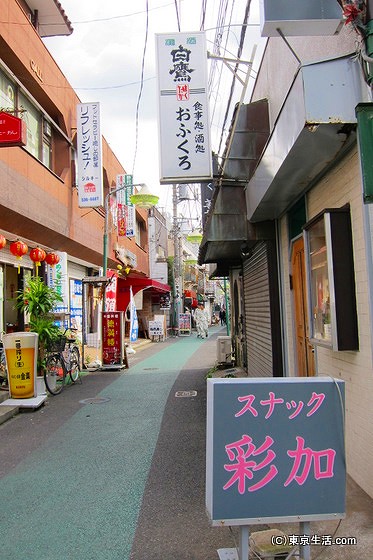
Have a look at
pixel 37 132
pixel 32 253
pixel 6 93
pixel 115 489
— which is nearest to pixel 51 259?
pixel 32 253

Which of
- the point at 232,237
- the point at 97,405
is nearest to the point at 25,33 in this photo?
the point at 232,237

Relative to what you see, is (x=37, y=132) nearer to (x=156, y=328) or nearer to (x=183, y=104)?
(x=183, y=104)

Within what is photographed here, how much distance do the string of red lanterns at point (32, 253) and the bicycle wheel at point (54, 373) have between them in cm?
256

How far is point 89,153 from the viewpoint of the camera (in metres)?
14.9

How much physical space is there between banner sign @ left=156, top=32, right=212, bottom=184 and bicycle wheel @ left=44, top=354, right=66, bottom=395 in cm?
545

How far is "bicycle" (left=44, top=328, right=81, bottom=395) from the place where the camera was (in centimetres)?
1023

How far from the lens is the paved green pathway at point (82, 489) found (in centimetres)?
366

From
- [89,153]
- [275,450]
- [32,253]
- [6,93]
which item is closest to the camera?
[275,450]

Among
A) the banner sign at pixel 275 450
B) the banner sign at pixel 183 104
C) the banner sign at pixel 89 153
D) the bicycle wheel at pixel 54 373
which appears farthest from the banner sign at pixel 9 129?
the banner sign at pixel 275 450

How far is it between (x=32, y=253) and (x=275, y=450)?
1039 cm

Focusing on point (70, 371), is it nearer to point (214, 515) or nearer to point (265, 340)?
point (265, 340)

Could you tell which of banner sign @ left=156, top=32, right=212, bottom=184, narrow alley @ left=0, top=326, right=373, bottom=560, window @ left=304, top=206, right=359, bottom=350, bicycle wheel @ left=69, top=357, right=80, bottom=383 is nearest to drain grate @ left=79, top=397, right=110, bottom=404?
narrow alley @ left=0, top=326, right=373, bottom=560

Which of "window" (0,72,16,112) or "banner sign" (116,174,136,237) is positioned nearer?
"window" (0,72,16,112)

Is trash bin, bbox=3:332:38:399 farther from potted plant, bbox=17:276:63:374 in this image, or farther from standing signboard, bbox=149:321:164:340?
standing signboard, bbox=149:321:164:340
